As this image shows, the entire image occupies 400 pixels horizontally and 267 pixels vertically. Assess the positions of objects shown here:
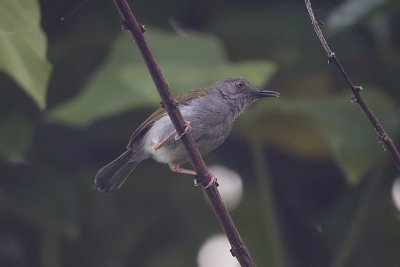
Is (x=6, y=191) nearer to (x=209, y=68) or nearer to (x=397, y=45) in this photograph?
(x=209, y=68)

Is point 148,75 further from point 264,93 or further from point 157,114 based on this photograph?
point 264,93

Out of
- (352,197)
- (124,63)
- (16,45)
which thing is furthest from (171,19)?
(16,45)

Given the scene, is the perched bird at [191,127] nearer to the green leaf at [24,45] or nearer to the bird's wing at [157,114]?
the bird's wing at [157,114]

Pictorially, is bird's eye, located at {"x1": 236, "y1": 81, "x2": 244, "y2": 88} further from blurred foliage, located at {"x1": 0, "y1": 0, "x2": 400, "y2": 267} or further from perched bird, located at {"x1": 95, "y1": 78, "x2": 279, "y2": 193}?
blurred foliage, located at {"x1": 0, "y1": 0, "x2": 400, "y2": 267}

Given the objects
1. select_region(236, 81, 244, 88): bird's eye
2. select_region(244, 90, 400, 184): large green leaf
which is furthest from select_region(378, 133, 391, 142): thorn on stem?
select_region(236, 81, 244, 88): bird's eye

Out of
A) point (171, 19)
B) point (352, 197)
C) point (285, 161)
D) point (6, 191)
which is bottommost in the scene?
point (352, 197)

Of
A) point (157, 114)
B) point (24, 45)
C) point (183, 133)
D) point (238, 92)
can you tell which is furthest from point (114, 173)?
point (183, 133)
